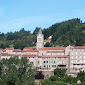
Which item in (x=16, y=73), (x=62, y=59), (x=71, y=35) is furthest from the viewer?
(x=71, y=35)

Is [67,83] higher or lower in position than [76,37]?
lower

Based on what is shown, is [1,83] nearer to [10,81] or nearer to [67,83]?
[10,81]

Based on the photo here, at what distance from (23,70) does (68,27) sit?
79.1 metres

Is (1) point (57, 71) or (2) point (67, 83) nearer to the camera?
(2) point (67, 83)

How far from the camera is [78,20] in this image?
14425 cm

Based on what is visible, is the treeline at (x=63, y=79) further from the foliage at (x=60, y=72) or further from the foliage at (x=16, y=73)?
the foliage at (x=16, y=73)

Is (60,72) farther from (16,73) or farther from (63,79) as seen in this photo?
(16,73)

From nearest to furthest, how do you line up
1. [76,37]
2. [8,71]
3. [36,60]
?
1. [8,71]
2. [36,60]
3. [76,37]

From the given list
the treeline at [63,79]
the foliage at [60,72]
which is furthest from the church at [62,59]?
the treeline at [63,79]

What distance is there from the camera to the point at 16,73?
51.9m

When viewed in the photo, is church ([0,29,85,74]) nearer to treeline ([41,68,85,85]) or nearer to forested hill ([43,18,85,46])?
treeline ([41,68,85,85])

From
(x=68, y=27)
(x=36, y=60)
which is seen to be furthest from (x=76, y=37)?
(x=36, y=60)

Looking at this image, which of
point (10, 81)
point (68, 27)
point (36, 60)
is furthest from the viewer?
point (68, 27)

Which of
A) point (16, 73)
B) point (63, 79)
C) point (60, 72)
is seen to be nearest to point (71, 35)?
point (60, 72)
